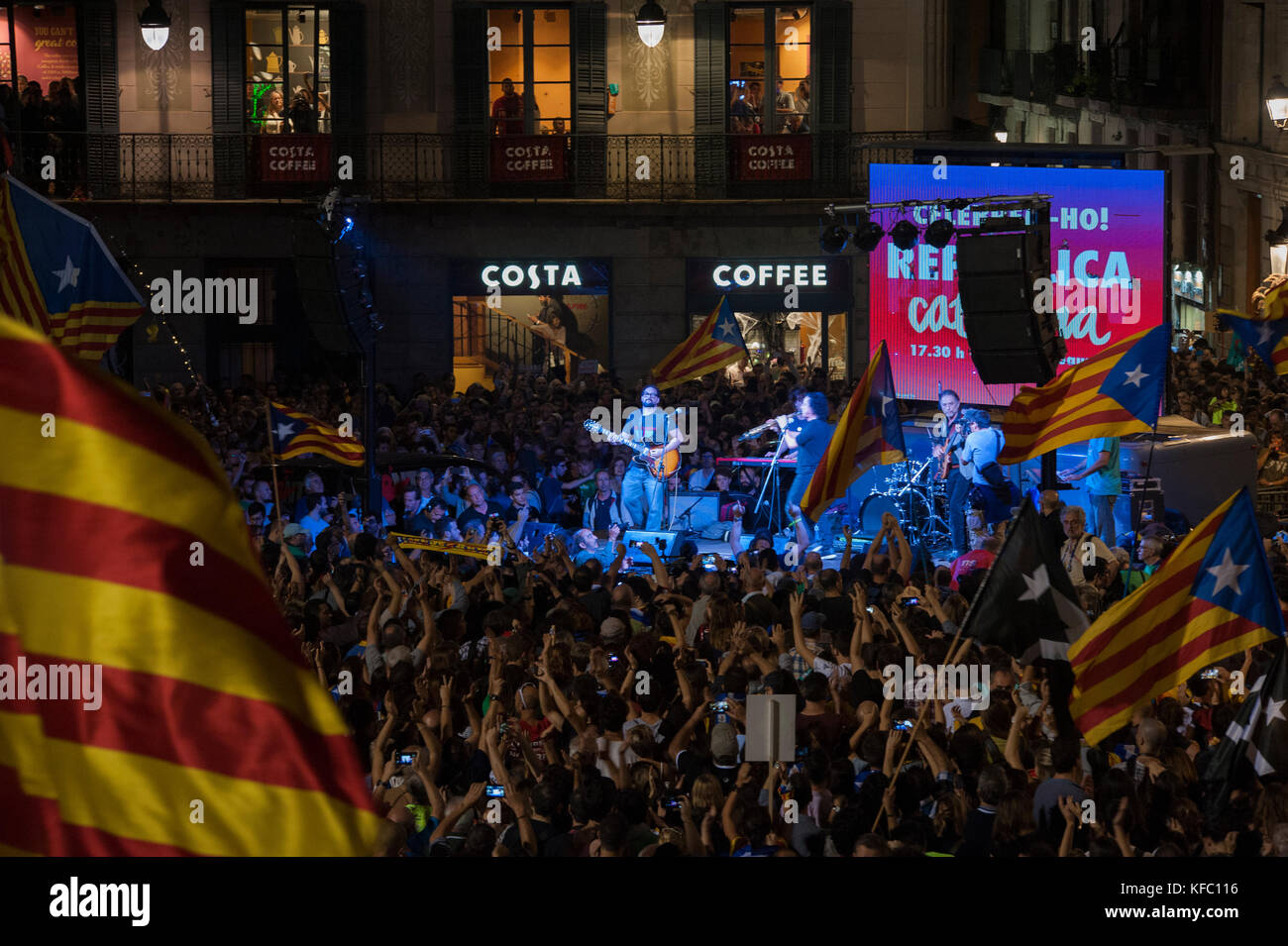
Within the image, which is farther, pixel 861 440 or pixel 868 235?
pixel 868 235

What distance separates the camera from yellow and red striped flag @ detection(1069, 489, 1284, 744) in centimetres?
966

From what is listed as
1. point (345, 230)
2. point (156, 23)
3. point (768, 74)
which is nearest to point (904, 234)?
point (345, 230)

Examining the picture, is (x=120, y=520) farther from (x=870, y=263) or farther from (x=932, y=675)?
(x=870, y=263)

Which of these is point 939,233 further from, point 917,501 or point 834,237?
point 917,501

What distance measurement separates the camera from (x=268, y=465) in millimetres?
20578

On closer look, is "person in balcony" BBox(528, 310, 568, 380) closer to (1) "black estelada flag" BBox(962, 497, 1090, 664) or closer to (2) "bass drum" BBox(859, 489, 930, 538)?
(2) "bass drum" BBox(859, 489, 930, 538)

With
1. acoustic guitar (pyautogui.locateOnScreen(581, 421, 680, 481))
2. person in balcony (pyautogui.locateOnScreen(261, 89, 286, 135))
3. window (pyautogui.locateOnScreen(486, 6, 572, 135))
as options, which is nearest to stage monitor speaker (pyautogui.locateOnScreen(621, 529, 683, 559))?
acoustic guitar (pyautogui.locateOnScreen(581, 421, 680, 481))

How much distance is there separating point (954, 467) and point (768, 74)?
12876 mm

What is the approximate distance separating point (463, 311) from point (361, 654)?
808 inches

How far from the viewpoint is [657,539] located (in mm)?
20688

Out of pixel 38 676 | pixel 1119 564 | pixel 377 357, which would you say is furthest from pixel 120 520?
pixel 377 357

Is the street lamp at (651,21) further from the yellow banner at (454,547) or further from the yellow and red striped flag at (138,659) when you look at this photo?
the yellow and red striped flag at (138,659)

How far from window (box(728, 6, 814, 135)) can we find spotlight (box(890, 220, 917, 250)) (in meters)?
10.4
